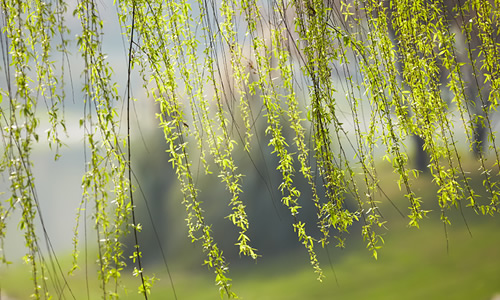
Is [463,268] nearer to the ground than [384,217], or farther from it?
nearer to the ground

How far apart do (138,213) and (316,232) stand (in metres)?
1.29

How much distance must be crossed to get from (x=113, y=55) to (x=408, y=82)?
2.75 metres

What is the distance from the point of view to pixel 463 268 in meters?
4.03

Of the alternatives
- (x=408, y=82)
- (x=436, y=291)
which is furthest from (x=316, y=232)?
(x=408, y=82)

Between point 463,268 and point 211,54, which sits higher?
point 211,54

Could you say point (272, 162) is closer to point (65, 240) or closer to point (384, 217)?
point (384, 217)

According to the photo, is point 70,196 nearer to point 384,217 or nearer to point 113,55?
point 113,55

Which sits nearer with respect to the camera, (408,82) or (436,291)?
(408,82)

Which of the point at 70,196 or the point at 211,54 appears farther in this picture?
the point at 70,196

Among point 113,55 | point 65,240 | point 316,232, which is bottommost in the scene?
point 316,232

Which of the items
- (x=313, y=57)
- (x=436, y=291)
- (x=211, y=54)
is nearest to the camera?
(x=313, y=57)

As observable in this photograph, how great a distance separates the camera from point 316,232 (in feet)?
13.3

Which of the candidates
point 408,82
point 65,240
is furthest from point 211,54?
point 65,240

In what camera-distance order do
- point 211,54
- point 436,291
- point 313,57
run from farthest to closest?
1. point 436,291
2. point 211,54
3. point 313,57
